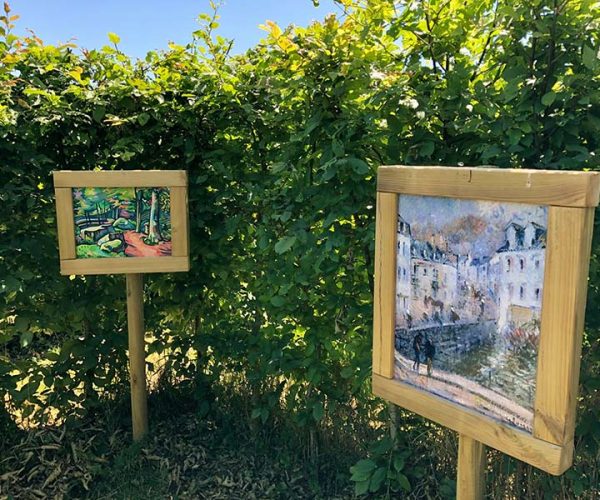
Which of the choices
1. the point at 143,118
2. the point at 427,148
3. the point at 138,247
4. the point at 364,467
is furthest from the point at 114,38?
the point at 364,467

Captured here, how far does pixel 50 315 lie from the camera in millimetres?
3373

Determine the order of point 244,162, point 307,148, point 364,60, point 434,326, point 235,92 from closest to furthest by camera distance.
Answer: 1. point 434,326
2. point 364,60
3. point 307,148
4. point 235,92
5. point 244,162

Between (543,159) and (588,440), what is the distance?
1.20 metres

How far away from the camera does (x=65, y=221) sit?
9.45 ft

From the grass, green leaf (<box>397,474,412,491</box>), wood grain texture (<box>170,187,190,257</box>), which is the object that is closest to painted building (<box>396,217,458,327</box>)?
green leaf (<box>397,474,412,491</box>)

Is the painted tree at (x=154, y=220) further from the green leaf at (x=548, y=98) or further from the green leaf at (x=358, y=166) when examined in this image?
the green leaf at (x=548, y=98)

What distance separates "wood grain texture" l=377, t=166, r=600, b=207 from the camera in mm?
1440

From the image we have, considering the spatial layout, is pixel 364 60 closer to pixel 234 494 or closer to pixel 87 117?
pixel 87 117

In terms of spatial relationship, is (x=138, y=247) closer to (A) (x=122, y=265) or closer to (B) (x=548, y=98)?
(A) (x=122, y=265)

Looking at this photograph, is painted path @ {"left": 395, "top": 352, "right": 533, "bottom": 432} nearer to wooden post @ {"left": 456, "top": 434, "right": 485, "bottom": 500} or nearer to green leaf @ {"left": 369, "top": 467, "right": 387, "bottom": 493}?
wooden post @ {"left": 456, "top": 434, "right": 485, "bottom": 500}

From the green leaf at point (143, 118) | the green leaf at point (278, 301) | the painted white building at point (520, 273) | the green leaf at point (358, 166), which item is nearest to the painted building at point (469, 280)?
the painted white building at point (520, 273)

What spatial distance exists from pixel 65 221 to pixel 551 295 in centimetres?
236

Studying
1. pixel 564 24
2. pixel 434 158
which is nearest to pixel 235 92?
pixel 434 158

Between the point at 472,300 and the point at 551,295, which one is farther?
the point at 472,300
